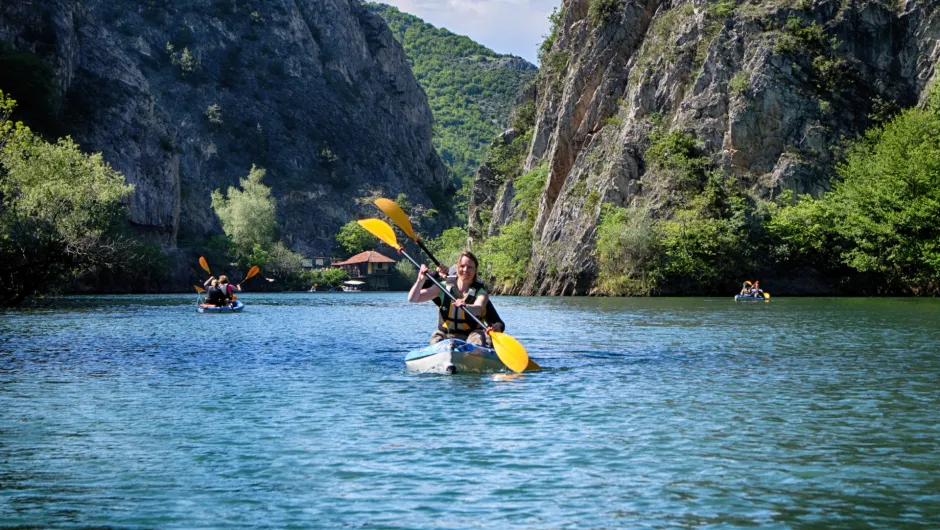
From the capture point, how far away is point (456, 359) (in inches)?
752

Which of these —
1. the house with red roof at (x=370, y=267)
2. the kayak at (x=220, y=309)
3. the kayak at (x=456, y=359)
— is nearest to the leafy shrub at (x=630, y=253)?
the kayak at (x=220, y=309)

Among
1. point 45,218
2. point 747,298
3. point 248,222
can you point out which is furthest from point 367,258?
point 45,218

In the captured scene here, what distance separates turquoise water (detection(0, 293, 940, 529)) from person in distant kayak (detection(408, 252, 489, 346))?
52.3 inches

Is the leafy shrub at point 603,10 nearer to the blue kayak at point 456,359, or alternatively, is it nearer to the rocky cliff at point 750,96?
the rocky cliff at point 750,96

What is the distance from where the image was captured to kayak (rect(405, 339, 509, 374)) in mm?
19047

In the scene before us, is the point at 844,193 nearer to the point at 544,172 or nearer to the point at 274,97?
the point at 544,172

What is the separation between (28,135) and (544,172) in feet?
191

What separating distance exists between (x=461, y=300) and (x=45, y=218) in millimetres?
28839

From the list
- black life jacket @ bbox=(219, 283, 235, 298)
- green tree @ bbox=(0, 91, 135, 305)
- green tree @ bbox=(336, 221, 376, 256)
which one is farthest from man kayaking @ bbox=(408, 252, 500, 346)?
green tree @ bbox=(336, 221, 376, 256)

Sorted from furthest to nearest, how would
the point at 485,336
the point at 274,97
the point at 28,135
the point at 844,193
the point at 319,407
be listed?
the point at 274,97
the point at 844,193
the point at 28,135
the point at 485,336
the point at 319,407

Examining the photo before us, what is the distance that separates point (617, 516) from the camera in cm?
862

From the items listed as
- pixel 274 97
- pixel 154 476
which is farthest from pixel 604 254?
pixel 274 97

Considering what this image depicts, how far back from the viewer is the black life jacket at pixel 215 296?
4966 centimetres

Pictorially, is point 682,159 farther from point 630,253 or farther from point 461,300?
point 461,300
